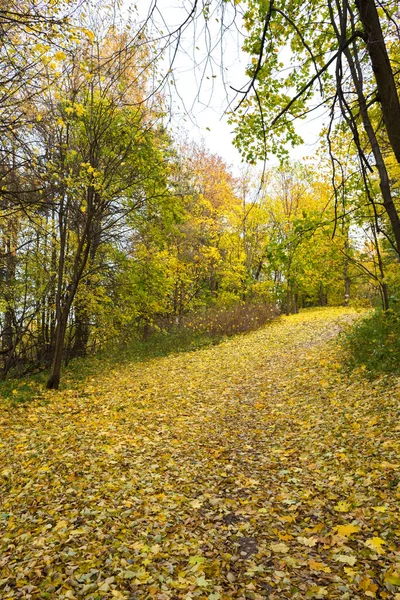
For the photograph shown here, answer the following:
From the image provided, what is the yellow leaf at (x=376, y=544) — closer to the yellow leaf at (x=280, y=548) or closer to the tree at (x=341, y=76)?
the yellow leaf at (x=280, y=548)

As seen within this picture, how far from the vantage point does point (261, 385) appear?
8.77 meters

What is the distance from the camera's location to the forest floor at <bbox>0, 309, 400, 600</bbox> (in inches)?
110

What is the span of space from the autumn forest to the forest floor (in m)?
0.02

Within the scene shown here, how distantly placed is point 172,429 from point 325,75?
19.4 ft

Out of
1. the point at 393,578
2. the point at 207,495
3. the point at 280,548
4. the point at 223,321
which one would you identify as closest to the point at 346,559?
the point at 393,578

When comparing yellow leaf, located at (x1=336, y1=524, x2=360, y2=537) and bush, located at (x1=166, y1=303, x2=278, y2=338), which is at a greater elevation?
bush, located at (x1=166, y1=303, x2=278, y2=338)

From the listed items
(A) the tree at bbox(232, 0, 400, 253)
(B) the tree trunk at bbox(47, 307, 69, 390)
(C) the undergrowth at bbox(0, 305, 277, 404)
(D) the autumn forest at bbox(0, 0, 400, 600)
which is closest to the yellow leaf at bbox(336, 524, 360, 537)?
(D) the autumn forest at bbox(0, 0, 400, 600)

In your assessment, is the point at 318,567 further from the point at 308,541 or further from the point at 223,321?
the point at 223,321

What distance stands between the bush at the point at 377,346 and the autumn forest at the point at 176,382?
0.16 feet

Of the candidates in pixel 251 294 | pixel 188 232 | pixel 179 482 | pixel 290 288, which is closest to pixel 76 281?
pixel 179 482

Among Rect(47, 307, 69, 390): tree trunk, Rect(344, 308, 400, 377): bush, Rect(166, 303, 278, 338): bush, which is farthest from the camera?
Rect(166, 303, 278, 338): bush

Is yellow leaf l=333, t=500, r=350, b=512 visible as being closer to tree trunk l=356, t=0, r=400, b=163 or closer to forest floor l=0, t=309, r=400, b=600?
forest floor l=0, t=309, r=400, b=600

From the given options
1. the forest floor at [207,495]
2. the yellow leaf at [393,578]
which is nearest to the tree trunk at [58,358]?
the forest floor at [207,495]

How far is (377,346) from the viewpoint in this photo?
8102 mm
